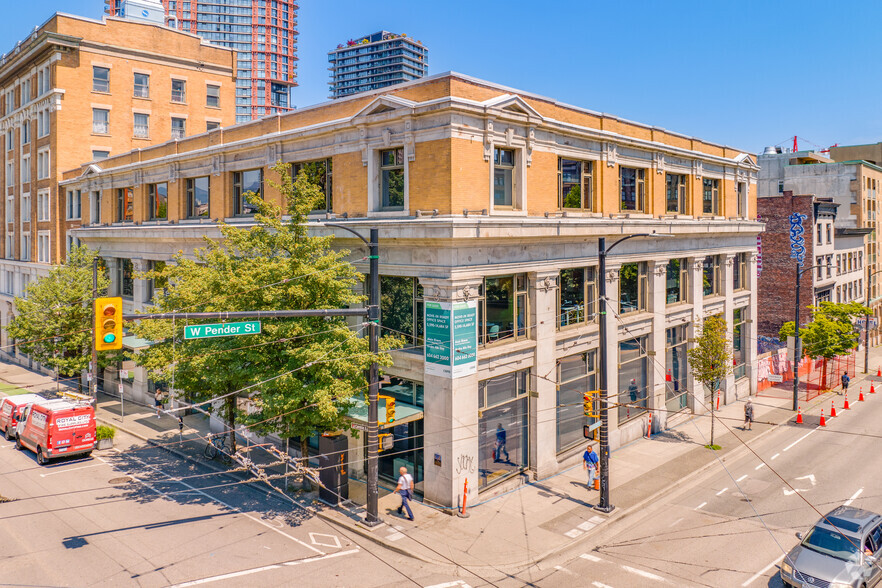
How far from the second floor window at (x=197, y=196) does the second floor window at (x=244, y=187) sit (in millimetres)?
2504

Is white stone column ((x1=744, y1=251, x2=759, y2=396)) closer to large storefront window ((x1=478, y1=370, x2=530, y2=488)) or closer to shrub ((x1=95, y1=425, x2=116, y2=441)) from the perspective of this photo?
large storefront window ((x1=478, y1=370, x2=530, y2=488))

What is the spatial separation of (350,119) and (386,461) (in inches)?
473

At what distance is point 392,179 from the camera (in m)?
21.6

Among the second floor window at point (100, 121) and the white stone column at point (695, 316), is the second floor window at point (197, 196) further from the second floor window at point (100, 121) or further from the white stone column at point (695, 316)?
the white stone column at point (695, 316)

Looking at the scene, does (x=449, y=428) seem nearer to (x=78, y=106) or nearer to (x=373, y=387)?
(x=373, y=387)

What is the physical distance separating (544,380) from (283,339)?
983 centimetres

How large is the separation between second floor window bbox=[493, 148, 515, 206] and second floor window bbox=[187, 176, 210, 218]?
16.1 m

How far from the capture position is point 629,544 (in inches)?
689

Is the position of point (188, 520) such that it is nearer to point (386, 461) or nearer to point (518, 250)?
A: point (386, 461)

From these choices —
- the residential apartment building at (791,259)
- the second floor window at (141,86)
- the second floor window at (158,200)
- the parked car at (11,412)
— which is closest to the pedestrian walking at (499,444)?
the parked car at (11,412)

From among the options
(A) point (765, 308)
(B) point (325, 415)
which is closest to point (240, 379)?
(B) point (325, 415)

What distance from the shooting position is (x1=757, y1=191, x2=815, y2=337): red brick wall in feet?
152

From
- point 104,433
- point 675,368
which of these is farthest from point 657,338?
point 104,433

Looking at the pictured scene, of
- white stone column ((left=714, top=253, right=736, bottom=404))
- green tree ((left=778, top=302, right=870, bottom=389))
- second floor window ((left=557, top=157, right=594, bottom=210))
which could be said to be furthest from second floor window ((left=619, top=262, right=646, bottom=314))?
green tree ((left=778, top=302, right=870, bottom=389))
